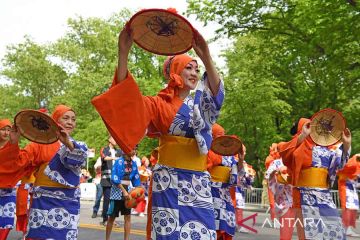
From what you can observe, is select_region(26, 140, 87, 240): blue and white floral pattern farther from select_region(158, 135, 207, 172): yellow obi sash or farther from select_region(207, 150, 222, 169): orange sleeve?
select_region(207, 150, 222, 169): orange sleeve

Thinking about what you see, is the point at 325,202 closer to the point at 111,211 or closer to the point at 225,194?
the point at 225,194

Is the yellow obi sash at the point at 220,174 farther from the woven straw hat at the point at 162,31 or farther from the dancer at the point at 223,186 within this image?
the woven straw hat at the point at 162,31

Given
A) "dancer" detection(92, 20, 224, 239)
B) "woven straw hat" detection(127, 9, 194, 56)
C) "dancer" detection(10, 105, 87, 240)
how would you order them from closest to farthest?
1. "woven straw hat" detection(127, 9, 194, 56)
2. "dancer" detection(92, 20, 224, 239)
3. "dancer" detection(10, 105, 87, 240)

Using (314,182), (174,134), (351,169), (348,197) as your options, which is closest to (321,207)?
(314,182)

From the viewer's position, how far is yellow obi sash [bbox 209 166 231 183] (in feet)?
22.9

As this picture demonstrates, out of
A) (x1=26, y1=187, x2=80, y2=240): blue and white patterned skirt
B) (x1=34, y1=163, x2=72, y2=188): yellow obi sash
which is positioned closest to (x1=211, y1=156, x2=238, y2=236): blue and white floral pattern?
(x1=26, y1=187, x2=80, y2=240): blue and white patterned skirt

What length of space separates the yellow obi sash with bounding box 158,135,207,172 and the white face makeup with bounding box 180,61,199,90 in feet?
1.55

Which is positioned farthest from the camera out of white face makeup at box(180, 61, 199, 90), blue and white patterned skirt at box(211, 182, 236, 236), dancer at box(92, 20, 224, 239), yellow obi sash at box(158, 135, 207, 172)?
blue and white patterned skirt at box(211, 182, 236, 236)

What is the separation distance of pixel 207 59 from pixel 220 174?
13.3 feet

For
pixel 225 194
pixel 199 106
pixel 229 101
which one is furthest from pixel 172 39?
pixel 229 101

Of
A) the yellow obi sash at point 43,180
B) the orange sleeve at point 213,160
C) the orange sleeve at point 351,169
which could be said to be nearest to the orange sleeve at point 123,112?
the yellow obi sash at point 43,180

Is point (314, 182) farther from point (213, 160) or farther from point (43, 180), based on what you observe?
point (43, 180)

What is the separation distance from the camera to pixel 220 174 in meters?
7.01

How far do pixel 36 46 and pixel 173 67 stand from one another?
40.0 metres
